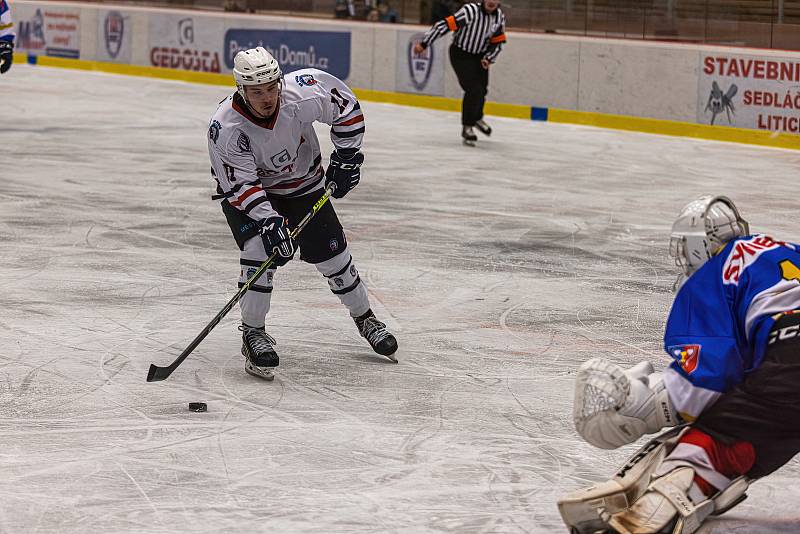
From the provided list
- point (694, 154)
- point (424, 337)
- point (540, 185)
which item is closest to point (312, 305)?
point (424, 337)

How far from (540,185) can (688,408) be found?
6.83 meters

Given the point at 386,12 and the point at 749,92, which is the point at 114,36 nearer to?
the point at 386,12

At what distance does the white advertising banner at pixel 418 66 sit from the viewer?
15.4 m

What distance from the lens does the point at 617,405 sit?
A: 11.3 ft

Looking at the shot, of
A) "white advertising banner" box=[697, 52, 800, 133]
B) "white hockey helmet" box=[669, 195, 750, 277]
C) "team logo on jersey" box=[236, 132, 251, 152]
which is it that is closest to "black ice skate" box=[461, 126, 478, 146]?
"white advertising banner" box=[697, 52, 800, 133]

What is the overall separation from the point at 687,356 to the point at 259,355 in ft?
7.28

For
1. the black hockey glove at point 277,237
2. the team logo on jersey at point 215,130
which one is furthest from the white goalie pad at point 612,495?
the team logo on jersey at point 215,130

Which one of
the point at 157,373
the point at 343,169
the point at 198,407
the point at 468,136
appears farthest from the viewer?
the point at 468,136

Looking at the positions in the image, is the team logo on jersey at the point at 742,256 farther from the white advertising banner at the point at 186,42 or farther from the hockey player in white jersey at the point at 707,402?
the white advertising banner at the point at 186,42

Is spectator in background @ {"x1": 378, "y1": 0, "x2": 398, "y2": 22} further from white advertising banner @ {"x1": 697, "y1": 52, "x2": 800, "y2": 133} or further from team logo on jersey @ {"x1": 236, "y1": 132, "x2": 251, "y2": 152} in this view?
team logo on jersey @ {"x1": 236, "y1": 132, "x2": 251, "y2": 152}

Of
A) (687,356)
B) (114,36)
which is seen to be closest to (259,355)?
(687,356)

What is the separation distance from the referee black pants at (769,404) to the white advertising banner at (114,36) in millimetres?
16545

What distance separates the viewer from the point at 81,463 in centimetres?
417

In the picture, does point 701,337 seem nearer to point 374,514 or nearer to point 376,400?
point 374,514
